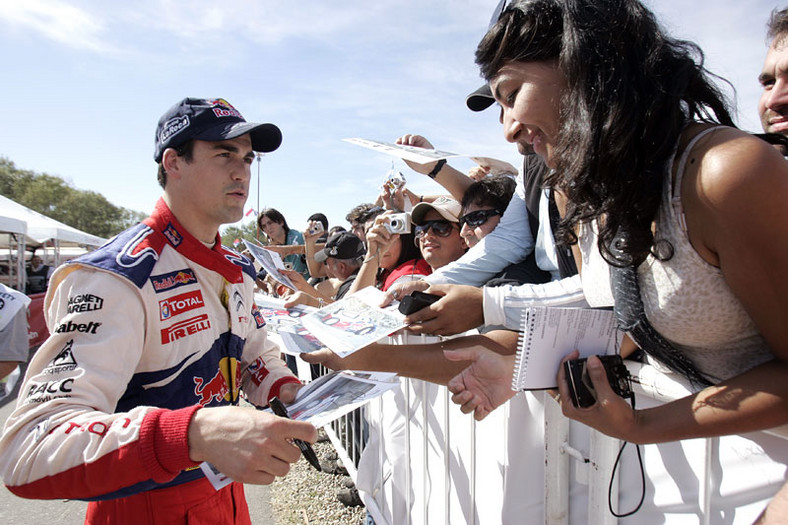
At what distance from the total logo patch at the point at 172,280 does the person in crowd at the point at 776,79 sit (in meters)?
2.31

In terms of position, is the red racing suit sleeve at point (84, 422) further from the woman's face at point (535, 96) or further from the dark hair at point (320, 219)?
the dark hair at point (320, 219)

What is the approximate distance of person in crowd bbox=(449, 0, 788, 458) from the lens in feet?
2.96

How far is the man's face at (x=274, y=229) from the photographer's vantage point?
7039 millimetres

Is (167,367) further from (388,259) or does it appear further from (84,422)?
(388,259)

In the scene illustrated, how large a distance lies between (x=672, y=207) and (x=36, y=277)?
71.1 feet

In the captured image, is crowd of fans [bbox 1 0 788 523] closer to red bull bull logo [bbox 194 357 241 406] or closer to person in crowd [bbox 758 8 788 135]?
red bull bull logo [bbox 194 357 241 406]

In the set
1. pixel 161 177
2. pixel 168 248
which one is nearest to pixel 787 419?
pixel 168 248

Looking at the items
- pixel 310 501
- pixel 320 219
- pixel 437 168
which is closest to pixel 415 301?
pixel 437 168

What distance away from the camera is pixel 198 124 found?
1879 mm

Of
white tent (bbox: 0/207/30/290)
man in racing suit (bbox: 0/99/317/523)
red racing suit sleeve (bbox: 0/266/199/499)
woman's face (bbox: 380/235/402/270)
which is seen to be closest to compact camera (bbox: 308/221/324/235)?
woman's face (bbox: 380/235/402/270)

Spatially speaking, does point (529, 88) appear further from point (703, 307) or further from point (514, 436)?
point (514, 436)

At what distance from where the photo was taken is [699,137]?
3.29 feet

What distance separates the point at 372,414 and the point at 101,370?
8.32ft

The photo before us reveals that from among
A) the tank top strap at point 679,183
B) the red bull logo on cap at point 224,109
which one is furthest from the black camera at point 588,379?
the red bull logo on cap at point 224,109
